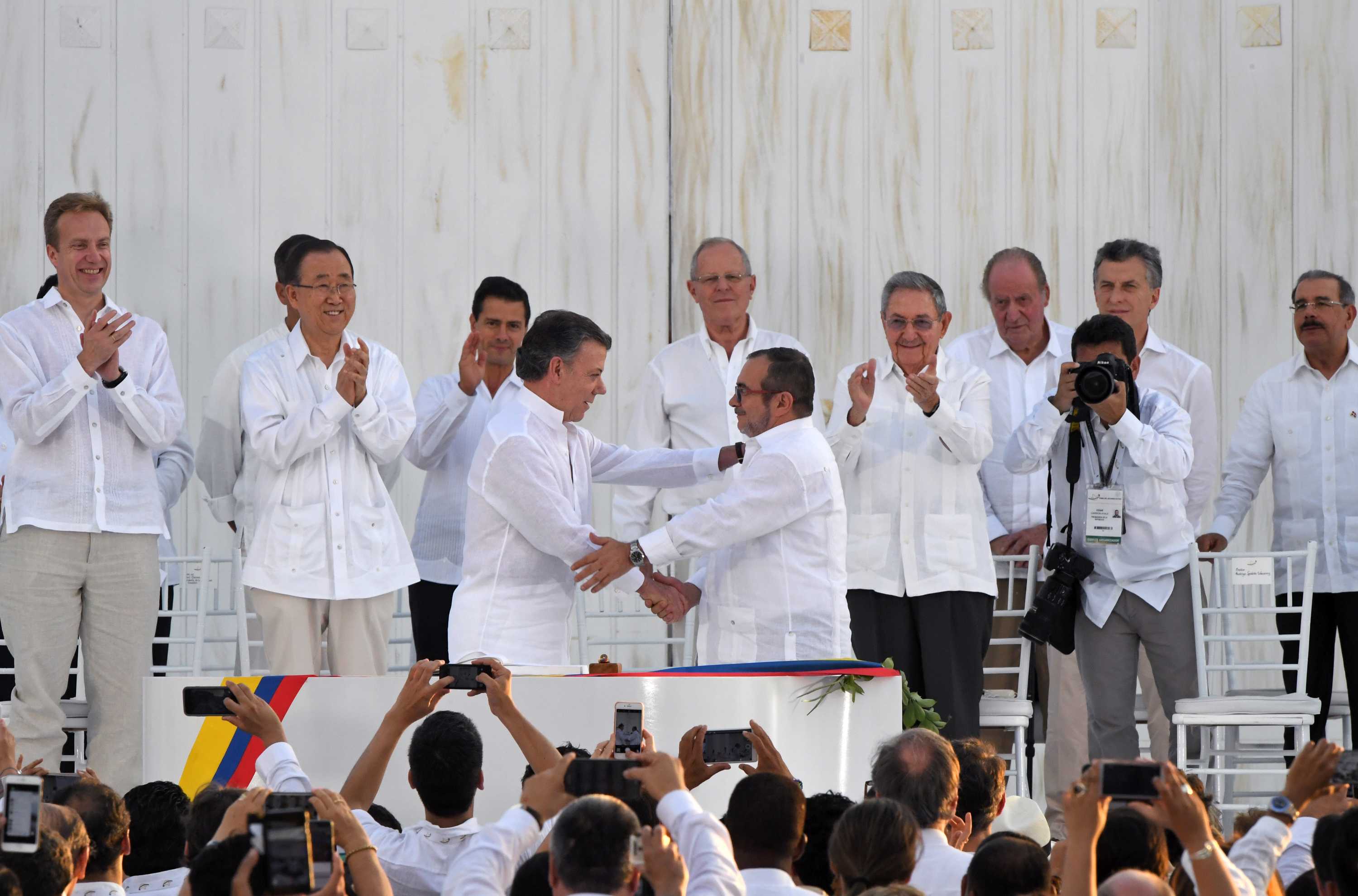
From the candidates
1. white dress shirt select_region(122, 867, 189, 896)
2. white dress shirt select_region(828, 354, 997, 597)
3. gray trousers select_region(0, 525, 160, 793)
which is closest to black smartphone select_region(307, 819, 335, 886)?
white dress shirt select_region(122, 867, 189, 896)

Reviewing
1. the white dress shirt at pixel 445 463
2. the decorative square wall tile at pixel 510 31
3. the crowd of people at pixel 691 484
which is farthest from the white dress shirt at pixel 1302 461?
the decorative square wall tile at pixel 510 31

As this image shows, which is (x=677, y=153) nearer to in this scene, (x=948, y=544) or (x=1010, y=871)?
(x=948, y=544)

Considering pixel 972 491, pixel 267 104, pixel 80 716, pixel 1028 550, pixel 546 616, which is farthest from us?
pixel 267 104

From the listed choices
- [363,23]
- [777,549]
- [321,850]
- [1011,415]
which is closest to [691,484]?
[777,549]

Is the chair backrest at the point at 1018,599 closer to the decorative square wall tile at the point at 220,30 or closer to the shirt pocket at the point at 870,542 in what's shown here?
the shirt pocket at the point at 870,542

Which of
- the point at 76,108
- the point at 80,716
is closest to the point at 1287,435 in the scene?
the point at 80,716

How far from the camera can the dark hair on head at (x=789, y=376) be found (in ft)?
15.0

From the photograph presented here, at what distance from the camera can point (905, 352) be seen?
220 inches

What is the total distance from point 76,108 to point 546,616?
3.52 meters

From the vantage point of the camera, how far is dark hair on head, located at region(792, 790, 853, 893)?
3283 mm

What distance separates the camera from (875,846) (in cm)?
287

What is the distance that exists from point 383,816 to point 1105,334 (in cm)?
267

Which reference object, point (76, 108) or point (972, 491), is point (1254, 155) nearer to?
point (972, 491)

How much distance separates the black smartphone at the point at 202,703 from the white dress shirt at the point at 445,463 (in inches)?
84.5
